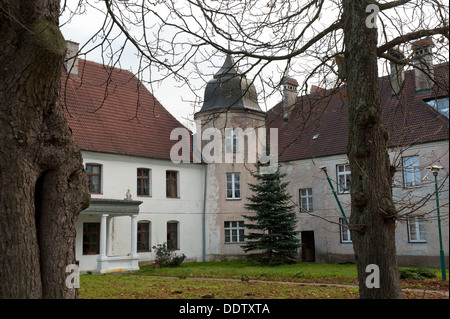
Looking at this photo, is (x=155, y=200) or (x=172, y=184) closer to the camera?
(x=155, y=200)

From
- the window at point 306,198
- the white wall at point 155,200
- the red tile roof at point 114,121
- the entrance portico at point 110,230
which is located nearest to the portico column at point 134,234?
the entrance portico at point 110,230

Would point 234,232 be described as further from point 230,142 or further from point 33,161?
point 33,161

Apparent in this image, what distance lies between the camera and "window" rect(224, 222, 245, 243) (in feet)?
88.2

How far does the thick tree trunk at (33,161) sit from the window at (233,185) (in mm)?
22242

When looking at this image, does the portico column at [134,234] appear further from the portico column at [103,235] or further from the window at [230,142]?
the window at [230,142]

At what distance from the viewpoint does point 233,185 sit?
27.3 metres

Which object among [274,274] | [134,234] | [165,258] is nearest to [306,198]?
[165,258]

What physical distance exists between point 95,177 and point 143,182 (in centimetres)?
288

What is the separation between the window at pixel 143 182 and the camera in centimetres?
2476

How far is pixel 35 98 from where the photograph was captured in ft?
15.7

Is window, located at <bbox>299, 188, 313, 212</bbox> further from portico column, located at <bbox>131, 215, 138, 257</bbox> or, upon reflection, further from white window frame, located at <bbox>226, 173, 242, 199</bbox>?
portico column, located at <bbox>131, 215, 138, 257</bbox>

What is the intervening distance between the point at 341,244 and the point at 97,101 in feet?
47.9
